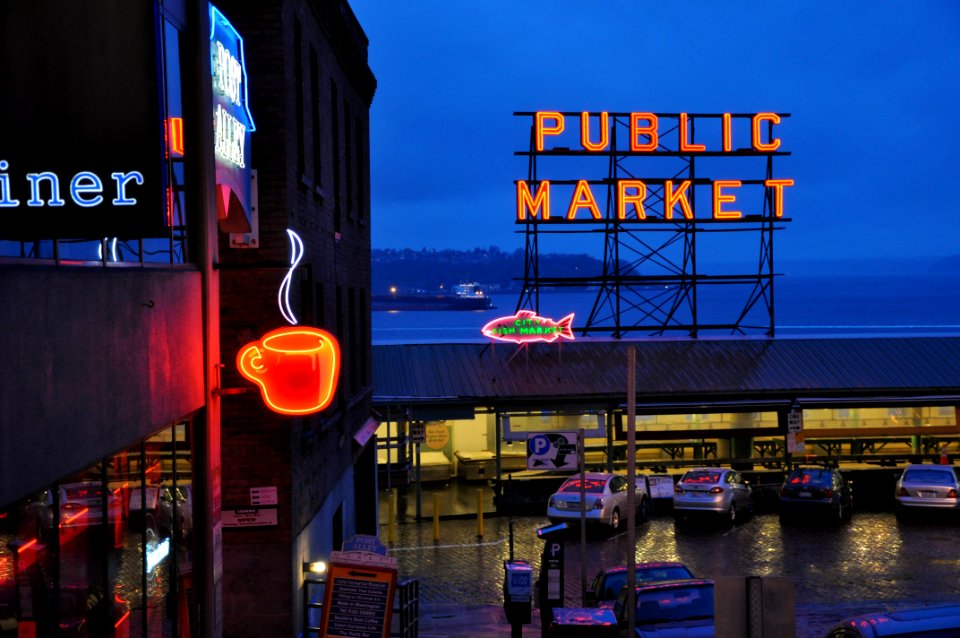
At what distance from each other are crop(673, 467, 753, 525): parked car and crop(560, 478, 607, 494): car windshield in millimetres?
2008

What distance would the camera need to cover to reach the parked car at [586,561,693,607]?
15594mm

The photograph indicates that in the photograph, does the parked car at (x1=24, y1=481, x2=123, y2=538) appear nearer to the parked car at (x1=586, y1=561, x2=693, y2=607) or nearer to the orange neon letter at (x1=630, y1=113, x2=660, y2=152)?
the parked car at (x1=586, y1=561, x2=693, y2=607)

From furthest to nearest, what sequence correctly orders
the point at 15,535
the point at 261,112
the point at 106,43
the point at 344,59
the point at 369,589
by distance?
the point at 344,59, the point at 261,112, the point at 369,589, the point at 106,43, the point at 15,535

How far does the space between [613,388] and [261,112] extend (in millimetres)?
18484

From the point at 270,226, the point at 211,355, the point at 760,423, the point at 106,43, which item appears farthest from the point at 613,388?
the point at 106,43

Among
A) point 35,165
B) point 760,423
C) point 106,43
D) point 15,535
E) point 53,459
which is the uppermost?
point 106,43

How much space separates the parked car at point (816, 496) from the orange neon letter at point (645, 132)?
14.2 meters

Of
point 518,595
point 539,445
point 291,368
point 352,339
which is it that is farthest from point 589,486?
point 291,368

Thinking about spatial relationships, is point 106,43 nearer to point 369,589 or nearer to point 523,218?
point 369,589

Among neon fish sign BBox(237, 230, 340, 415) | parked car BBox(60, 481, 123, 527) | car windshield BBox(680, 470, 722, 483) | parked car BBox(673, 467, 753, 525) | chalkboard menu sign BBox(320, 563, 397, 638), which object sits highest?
neon fish sign BBox(237, 230, 340, 415)

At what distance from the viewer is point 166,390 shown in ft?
30.5

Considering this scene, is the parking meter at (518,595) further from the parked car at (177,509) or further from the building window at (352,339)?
the building window at (352,339)

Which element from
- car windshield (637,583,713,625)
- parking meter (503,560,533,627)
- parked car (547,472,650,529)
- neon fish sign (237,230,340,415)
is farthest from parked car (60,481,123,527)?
parked car (547,472,650,529)

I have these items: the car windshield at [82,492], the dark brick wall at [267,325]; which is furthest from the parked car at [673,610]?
the car windshield at [82,492]
